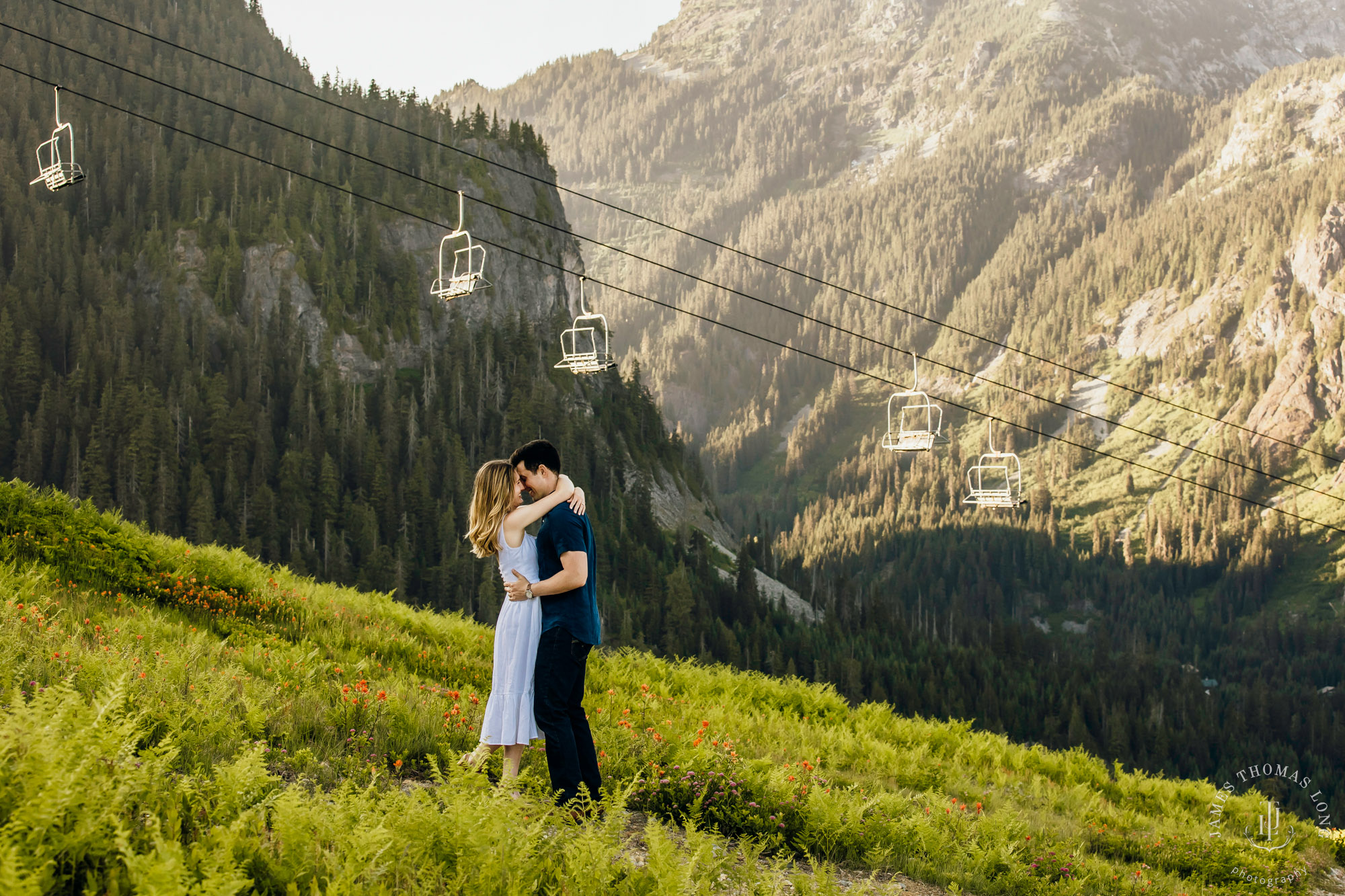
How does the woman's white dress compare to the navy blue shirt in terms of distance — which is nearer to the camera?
the navy blue shirt

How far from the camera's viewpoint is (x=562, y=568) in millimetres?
6934

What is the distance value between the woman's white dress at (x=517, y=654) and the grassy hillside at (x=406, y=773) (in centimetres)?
51

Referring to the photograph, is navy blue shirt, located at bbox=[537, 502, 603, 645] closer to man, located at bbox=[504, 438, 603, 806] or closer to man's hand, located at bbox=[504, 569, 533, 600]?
man, located at bbox=[504, 438, 603, 806]

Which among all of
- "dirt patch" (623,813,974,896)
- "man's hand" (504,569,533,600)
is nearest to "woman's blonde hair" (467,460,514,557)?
"man's hand" (504,569,533,600)

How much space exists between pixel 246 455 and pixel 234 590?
94.2 meters

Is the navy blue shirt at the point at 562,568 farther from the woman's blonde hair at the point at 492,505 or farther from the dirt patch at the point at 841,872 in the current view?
the dirt patch at the point at 841,872

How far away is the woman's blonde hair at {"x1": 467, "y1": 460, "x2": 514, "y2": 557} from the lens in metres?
7.14

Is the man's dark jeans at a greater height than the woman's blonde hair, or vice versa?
the woman's blonde hair

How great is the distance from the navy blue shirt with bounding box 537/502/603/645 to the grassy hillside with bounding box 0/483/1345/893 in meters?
1.25

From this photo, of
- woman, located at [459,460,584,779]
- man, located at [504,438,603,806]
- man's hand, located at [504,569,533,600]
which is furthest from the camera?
woman, located at [459,460,584,779]

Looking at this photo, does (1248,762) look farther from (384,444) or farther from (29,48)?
(29,48)

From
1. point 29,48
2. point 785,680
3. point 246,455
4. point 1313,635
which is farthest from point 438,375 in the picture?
point 1313,635

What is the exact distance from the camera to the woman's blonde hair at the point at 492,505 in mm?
7141

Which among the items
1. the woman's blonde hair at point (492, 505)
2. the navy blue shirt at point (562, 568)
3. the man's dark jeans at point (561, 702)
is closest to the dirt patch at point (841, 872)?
the man's dark jeans at point (561, 702)
